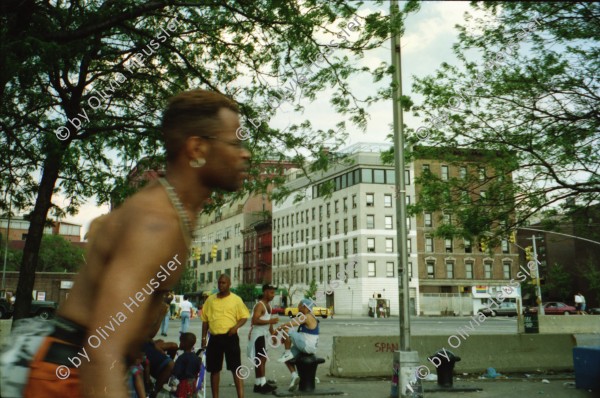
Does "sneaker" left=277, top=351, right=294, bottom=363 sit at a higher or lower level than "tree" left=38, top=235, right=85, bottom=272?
lower

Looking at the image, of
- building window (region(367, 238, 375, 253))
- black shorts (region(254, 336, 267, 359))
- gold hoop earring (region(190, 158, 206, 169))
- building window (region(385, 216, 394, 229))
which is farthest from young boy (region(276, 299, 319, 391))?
building window (region(385, 216, 394, 229))

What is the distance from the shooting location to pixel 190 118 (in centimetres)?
186

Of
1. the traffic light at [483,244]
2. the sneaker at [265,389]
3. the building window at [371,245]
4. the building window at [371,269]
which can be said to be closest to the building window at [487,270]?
the building window at [371,269]

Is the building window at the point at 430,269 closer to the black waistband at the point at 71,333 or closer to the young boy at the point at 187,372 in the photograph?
the young boy at the point at 187,372

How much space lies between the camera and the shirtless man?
156cm

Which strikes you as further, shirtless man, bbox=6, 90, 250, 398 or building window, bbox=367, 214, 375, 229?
building window, bbox=367, 214, 375, 229

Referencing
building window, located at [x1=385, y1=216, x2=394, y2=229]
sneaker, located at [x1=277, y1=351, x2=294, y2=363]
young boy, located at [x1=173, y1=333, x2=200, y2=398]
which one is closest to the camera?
young boy, located at [x1=173, y1=333, x2=200, y2=398]

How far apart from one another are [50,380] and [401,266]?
8.62 metres

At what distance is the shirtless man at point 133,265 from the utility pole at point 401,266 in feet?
25.3

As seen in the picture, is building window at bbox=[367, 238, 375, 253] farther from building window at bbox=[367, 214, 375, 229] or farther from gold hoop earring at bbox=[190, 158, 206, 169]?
gold hoop earring at bbox=[190, 158, 206, 169]

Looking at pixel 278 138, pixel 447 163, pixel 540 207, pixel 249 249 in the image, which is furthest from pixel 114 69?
pixel 249 249

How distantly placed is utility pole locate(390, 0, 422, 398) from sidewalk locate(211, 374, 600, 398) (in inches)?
39.5

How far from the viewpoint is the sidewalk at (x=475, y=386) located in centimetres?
1044

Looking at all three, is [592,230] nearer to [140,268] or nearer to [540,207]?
[540,207]
